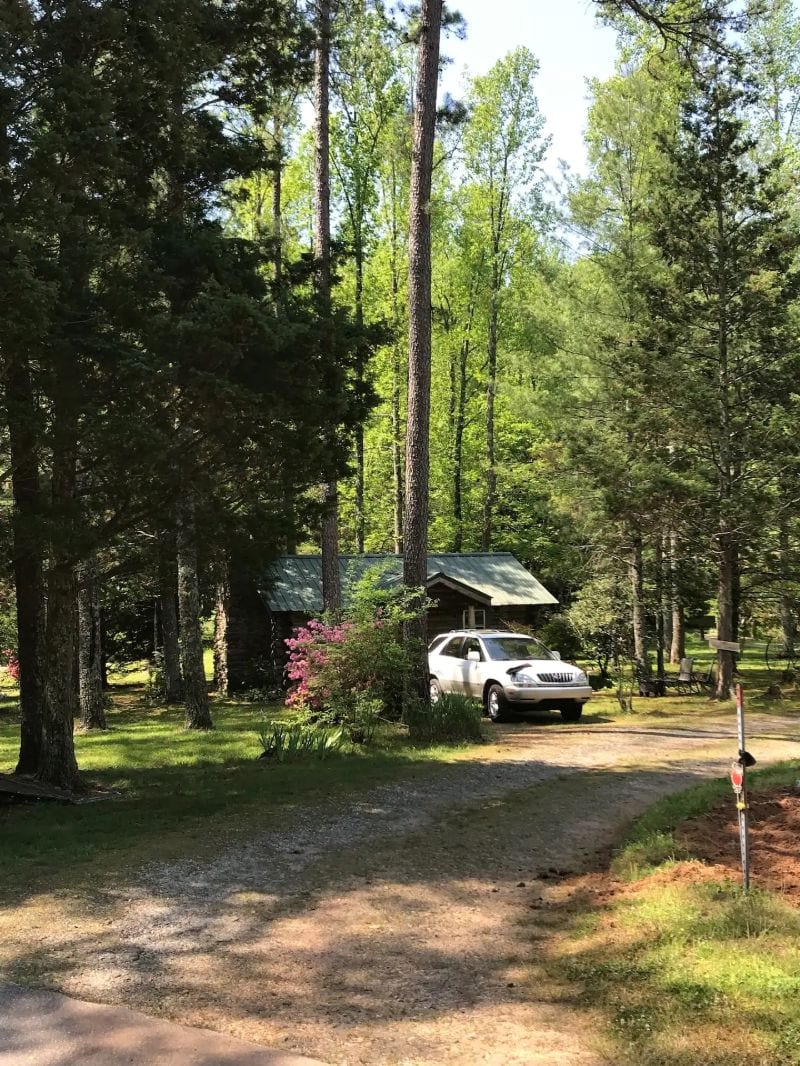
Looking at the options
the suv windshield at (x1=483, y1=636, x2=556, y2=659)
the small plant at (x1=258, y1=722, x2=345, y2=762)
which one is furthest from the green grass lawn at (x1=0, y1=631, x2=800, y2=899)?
the suv windshield at (x1=483, y1=636, x2=556, y2=659)

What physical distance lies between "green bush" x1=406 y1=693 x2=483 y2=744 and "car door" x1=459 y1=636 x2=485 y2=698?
325 cm

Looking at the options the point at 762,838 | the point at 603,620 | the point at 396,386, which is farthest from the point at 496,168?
the point at 762,838

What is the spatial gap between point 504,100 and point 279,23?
2468cm

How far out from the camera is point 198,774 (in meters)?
11.1

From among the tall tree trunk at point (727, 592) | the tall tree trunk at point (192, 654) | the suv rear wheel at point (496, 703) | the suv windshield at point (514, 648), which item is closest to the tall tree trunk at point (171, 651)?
the tall tree trunk at point (192, 654)

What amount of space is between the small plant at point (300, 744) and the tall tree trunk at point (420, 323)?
77.5 inches

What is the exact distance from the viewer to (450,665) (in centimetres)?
1748

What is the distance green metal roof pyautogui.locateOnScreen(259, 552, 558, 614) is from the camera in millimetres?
23250

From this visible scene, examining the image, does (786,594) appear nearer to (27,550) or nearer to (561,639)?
(561,639)

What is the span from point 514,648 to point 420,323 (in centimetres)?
665

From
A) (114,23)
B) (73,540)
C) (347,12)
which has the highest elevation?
(347,12)

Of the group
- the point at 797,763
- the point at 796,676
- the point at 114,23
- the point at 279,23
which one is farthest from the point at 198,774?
the point at 796,676

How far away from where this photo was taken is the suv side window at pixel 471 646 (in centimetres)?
1683

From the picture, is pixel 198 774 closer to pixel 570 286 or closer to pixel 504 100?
pixel 570 286
